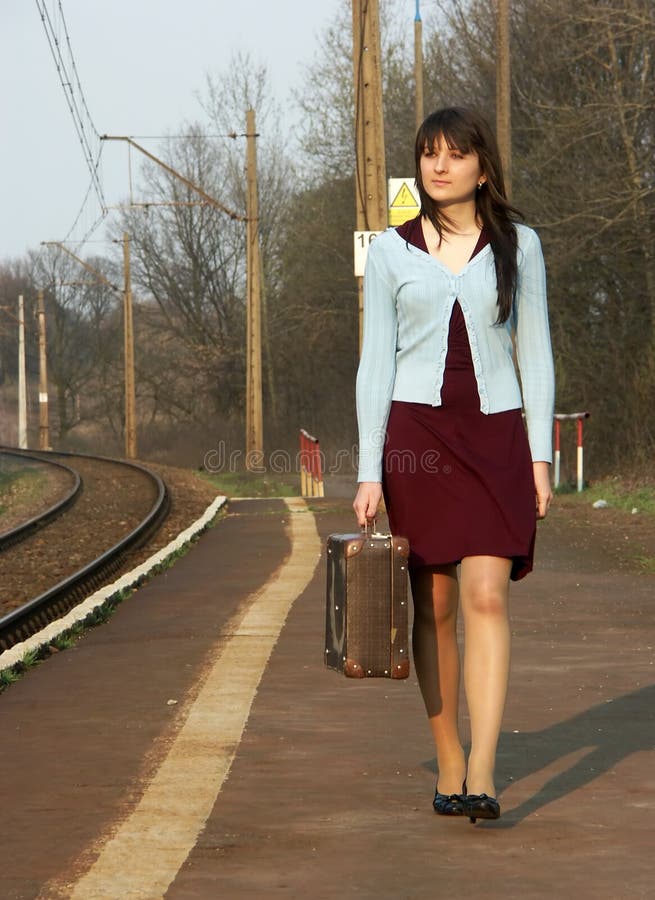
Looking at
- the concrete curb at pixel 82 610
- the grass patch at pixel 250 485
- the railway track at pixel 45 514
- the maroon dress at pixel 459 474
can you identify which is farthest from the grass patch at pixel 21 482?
the maroon dress at pixel 459 474

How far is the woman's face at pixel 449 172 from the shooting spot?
4707 millimetres

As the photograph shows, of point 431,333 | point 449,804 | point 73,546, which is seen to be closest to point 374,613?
point 449,804

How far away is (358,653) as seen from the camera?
4.62m

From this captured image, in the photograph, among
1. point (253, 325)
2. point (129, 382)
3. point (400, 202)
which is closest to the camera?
point (400, 202)

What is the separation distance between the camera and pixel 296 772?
5.34 meters

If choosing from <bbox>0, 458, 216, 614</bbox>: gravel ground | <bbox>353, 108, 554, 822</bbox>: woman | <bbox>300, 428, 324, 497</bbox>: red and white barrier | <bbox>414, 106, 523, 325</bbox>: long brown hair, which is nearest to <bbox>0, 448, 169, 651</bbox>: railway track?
<bbox>0, 458, 216, 614</bbox>: gravel ground

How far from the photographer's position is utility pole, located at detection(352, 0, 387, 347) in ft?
60.0

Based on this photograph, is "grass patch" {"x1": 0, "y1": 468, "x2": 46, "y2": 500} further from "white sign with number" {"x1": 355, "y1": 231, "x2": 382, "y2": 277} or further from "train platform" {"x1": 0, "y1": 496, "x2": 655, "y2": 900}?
"train platform" {"x1": 0, "y1": 496, "x2": 655, "y2": 900}

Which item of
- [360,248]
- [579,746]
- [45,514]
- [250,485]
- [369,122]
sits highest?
[369,122]

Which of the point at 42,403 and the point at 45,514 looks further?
the point at 42,403

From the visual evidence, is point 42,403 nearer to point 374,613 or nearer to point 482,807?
point 374,613

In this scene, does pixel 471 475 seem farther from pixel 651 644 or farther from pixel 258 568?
pixel 258 568

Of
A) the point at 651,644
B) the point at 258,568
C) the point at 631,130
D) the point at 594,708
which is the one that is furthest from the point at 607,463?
the point at 594,708

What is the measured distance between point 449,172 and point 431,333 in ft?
1.56
